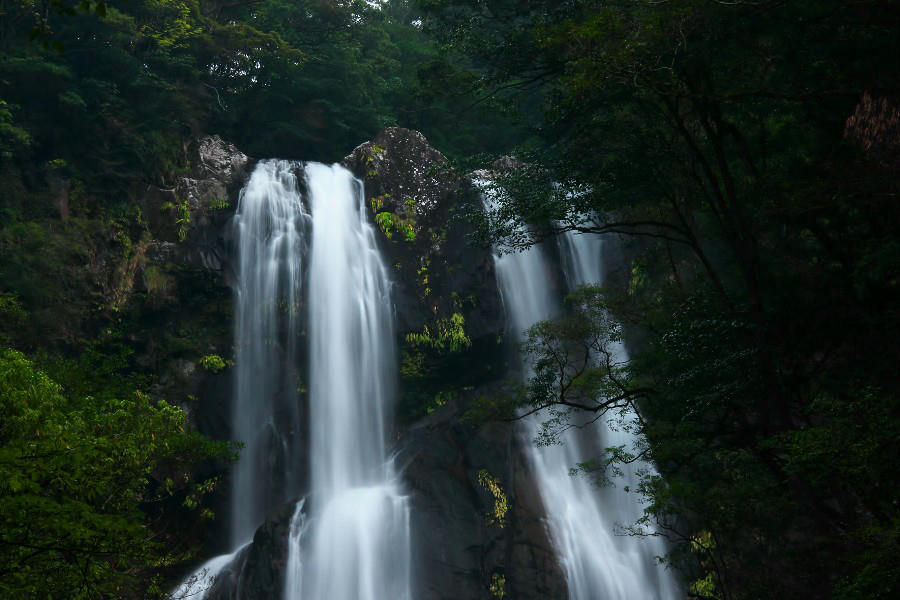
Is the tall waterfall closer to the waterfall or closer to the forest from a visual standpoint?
the forest

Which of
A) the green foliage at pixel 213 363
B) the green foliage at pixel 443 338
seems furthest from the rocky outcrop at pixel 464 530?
the green foliage at pixel 213 363

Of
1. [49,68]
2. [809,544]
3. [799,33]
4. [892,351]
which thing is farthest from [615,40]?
[49,68]

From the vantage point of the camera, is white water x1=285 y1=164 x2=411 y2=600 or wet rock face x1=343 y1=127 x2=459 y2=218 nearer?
white water x1=285 y1=164 x2=411 y2=600

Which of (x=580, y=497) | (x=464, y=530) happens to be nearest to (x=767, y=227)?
(x=580, y=497)

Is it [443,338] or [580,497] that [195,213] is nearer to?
[443,338]

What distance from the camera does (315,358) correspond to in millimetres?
17281

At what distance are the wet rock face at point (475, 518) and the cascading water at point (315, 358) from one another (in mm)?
749

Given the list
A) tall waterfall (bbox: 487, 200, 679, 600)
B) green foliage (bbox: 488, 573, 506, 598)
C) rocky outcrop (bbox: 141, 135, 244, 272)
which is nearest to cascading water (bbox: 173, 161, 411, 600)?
rocky outcrop (bbox: 141, 135, 244, 272)

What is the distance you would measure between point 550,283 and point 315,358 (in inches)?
276

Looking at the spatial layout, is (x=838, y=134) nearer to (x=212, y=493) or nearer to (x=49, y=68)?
(x=212, y=493)

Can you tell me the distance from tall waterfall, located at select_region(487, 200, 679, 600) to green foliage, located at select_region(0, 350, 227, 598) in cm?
820

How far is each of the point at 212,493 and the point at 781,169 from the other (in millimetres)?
13984

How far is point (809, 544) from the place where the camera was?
9.72 meters

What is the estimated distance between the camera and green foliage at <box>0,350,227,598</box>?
5.52 metres
